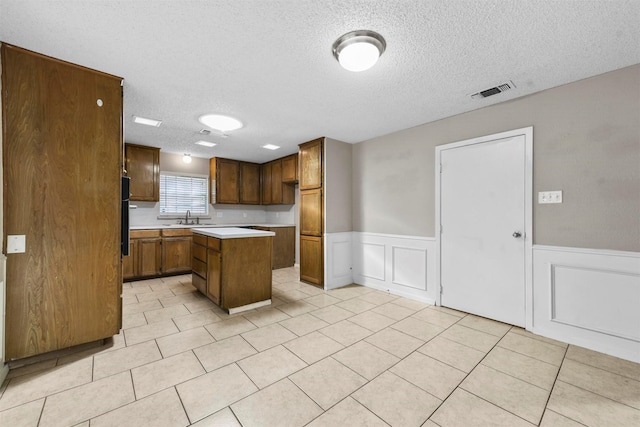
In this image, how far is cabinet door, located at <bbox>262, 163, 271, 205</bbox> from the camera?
6244 mm

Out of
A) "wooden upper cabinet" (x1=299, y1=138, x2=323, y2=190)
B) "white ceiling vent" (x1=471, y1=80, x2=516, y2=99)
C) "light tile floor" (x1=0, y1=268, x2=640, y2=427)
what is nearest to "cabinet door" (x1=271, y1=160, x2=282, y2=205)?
"wooden upper cabinet" (x1=299, y1=138, x2=323, y2=190)

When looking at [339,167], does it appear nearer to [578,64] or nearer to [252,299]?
[252,299]

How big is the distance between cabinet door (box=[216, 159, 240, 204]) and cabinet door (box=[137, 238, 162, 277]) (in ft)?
5.02

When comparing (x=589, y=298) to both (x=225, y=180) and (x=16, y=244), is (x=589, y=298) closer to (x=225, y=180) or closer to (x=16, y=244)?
(x=16, y=244)

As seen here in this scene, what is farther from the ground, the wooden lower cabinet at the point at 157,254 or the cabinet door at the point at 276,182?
the cabinet door at the point at 276,182

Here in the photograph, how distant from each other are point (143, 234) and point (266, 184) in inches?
105

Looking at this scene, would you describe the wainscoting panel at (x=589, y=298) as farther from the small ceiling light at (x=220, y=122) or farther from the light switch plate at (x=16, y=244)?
the light switch plate at (x=16, y=244)

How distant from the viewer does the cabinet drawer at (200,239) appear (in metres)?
3.57

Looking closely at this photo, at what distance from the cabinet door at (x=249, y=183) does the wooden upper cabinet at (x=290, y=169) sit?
0.98 m

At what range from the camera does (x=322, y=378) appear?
195 cm

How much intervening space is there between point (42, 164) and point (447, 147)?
13.0ft

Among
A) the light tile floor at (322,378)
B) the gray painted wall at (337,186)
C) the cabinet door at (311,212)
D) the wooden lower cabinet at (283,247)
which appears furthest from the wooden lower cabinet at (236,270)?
the wooden lower cabinet at (283,247)

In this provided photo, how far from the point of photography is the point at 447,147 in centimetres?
336

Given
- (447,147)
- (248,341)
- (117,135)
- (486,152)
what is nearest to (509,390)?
(248,341)
